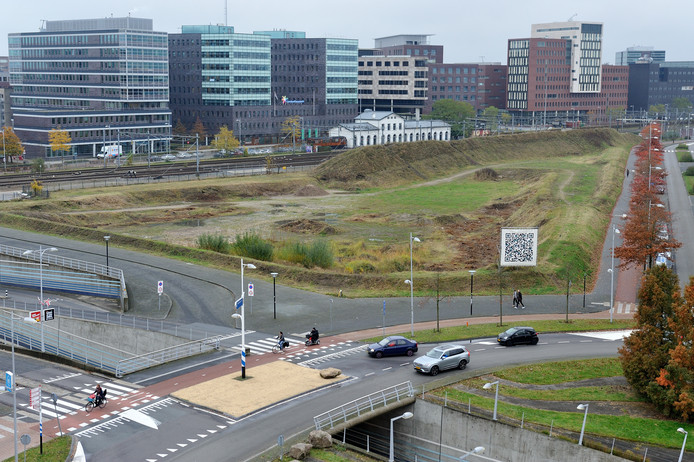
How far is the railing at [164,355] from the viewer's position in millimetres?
44906

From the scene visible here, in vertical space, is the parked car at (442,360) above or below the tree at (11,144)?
below

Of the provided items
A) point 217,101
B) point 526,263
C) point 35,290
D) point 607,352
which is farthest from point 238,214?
point 217,101

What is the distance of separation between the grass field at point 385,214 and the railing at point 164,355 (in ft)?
56.3

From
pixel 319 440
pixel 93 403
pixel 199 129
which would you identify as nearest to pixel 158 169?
pixel 199 129

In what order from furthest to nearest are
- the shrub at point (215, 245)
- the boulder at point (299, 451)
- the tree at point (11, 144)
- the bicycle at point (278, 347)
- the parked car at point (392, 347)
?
the tree at point (11, 144) < the shrub at point (215, 245) < the bicycle at point (278, 347) < the parked car at point (392, 347) < the boulder at point (299, 451)

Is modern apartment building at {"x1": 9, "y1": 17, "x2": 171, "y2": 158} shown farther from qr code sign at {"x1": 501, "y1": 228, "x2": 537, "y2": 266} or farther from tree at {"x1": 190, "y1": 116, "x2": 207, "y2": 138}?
qr code sign at {"x1": 501, "y1": 228, "x2": 537, "y2": 266}

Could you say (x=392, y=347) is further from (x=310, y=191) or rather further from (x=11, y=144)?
(x=11, y=144)

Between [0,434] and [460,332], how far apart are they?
97.2 feet

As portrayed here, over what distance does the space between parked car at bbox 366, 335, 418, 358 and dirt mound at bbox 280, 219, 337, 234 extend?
46.4 metres

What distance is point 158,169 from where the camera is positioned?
5335 inches

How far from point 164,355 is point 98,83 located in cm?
13567

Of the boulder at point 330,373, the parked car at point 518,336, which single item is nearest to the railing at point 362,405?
the boulder at point 330,373

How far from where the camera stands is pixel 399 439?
4006 centimetres

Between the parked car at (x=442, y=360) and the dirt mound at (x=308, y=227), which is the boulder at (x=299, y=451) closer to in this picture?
the parked car at (x=442, y=360)
